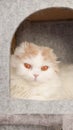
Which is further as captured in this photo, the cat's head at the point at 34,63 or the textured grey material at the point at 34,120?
the cat's head at the point at 34,63

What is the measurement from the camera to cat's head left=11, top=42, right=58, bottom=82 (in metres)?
1.27

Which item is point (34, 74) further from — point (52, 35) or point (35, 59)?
point (52, 35)

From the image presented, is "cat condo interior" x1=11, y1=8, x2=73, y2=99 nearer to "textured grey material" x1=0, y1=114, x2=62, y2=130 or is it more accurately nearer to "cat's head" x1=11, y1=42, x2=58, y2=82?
"cat's head" x1=11, y1=42, x2=58, y2=82

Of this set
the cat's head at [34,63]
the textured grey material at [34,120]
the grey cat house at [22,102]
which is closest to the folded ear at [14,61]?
the cat's head at [34,63]

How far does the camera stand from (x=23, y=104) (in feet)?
3.87

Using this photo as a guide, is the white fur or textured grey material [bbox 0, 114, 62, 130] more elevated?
the white fur

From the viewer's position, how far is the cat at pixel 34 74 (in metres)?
1.25

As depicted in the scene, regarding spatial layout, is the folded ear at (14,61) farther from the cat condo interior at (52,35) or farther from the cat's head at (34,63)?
the cat condo interior at (52,35)

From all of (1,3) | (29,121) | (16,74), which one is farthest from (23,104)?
(1,3)

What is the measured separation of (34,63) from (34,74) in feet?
0.15

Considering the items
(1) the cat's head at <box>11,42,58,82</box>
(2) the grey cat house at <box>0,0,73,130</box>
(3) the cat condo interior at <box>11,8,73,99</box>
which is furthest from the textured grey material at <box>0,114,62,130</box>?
(3) the cat condo interior at <box>11,8,73,99</box>

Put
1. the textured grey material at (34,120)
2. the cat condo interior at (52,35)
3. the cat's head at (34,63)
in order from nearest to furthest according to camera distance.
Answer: the textured grey material at (34,120) < the cat's head at (34,63) < the cat condo interior at (52,35)

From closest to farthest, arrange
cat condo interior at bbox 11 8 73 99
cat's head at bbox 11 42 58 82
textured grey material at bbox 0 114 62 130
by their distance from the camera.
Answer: textured grey material at bbox 0 114 62 130, cat's head at bbox 11 42 58 82, cat condo interior at bbox 11 8 73 99

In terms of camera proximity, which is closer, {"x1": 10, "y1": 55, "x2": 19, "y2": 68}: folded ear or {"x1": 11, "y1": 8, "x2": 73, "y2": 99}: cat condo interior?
{"x1": 10, "y1": 55, "x2": 19, "y2": 68}: folded ear
